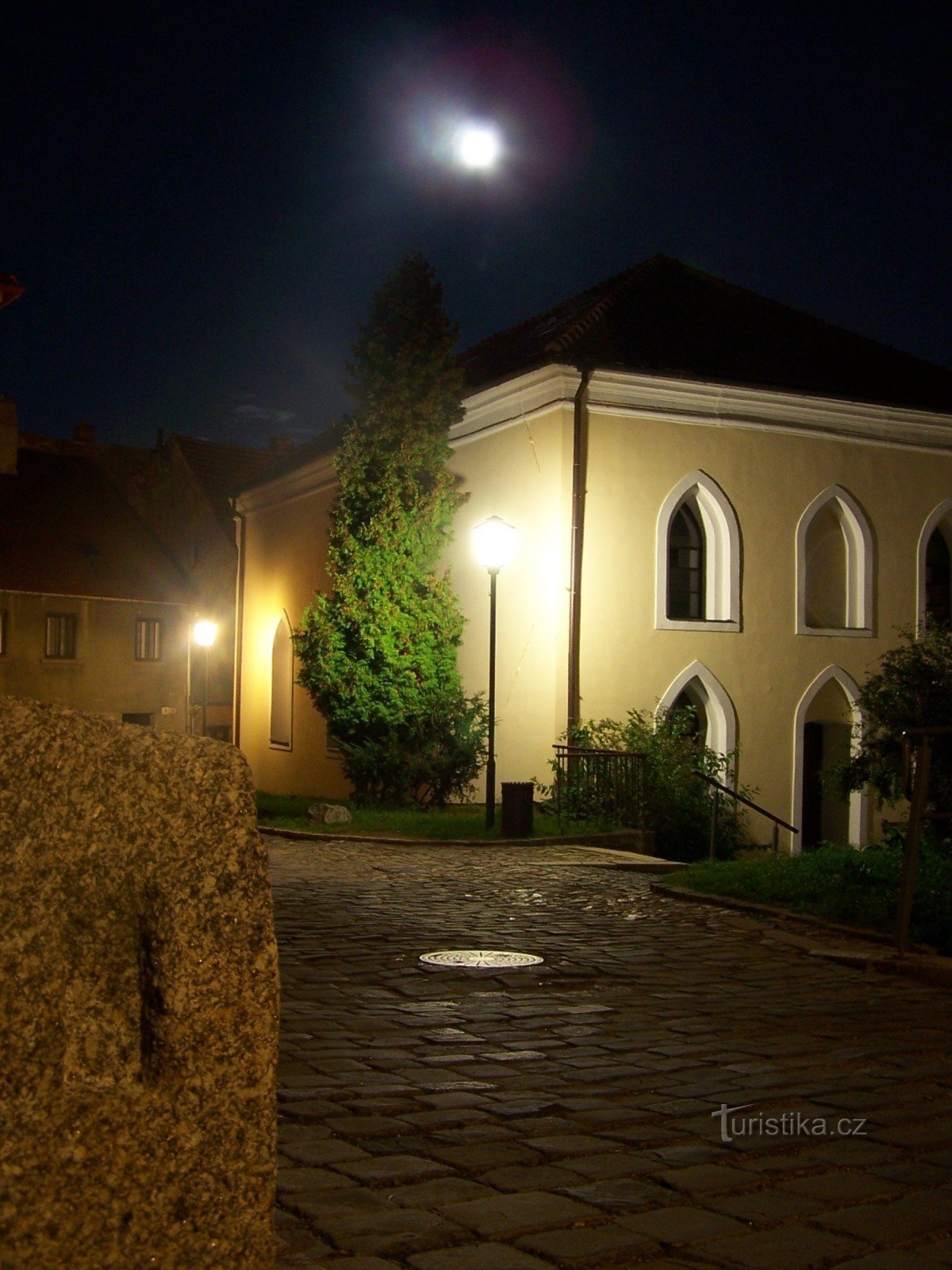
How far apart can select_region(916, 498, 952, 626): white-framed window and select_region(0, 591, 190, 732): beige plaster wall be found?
24.3 meters

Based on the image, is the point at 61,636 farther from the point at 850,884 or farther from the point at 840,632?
the point at 850,884

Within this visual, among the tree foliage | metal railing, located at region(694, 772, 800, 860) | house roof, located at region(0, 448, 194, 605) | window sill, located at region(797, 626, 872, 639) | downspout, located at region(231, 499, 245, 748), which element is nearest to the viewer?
the tree foliage

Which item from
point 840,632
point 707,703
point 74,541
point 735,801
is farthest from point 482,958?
point 74,541

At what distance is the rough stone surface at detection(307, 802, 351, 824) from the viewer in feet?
66.6

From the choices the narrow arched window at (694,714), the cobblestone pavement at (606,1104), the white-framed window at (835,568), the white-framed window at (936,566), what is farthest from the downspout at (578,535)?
the cobblestone pavement at (606,1104)

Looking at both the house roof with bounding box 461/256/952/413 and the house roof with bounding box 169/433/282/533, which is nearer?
the house roof with bounding box 461/256/952/413

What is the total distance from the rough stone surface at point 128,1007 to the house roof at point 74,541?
146ft

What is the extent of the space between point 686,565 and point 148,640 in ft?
88.9

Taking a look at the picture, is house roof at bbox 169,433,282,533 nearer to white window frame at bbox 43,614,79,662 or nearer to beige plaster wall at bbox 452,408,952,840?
white window frame at bbox 43,614,79,662

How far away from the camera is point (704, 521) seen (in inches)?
967

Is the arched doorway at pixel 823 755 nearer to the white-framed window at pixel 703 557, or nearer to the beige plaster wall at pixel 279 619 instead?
the white-framed window at pixel 703 557

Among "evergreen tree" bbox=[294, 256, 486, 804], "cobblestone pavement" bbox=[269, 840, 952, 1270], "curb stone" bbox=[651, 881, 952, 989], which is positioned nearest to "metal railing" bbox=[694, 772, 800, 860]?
"evergreen tree" bbox=[294, 256, 486, 804]

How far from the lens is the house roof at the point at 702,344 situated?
23.7 meters

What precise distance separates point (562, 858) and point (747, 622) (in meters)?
9.05
